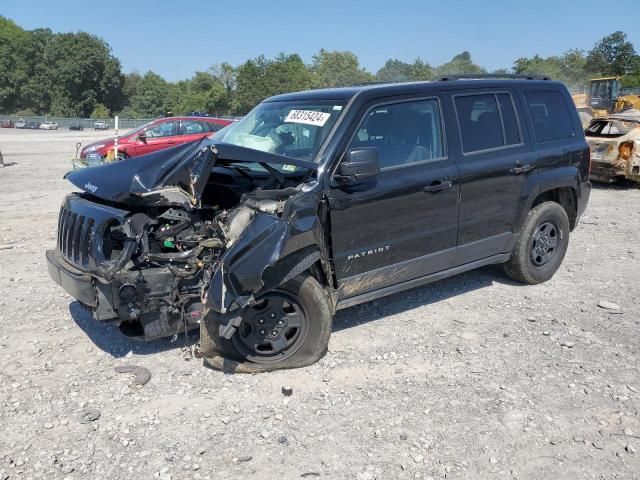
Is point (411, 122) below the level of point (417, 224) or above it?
above

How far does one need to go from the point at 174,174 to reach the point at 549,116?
3848 millimetres

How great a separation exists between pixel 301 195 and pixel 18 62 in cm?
10505

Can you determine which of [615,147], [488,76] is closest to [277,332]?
[488,76]

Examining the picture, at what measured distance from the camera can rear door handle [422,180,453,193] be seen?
172 inches

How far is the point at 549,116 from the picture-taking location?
5.46 meters

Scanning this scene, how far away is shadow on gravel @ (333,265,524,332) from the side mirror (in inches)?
55.2

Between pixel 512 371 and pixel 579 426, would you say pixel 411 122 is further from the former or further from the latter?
pixel 579 426

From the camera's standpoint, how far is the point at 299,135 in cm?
431

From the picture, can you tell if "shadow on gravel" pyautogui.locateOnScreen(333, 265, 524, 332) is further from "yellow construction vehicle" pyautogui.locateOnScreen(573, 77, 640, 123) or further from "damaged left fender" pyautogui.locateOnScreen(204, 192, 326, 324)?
"yellow construction vehicle" pyautogui.locateOnScreen(573, 77, 640, 123)

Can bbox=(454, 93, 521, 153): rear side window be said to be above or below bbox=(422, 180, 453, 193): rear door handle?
above

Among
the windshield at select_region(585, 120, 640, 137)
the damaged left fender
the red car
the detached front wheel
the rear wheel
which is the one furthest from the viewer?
the red car

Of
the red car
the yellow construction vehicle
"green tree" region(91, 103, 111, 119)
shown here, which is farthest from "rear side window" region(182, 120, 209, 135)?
"green tree" region(91, 103, 111, 119)

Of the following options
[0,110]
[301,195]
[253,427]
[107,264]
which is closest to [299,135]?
[301,195]

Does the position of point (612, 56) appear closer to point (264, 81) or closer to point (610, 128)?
point (264, 81)
